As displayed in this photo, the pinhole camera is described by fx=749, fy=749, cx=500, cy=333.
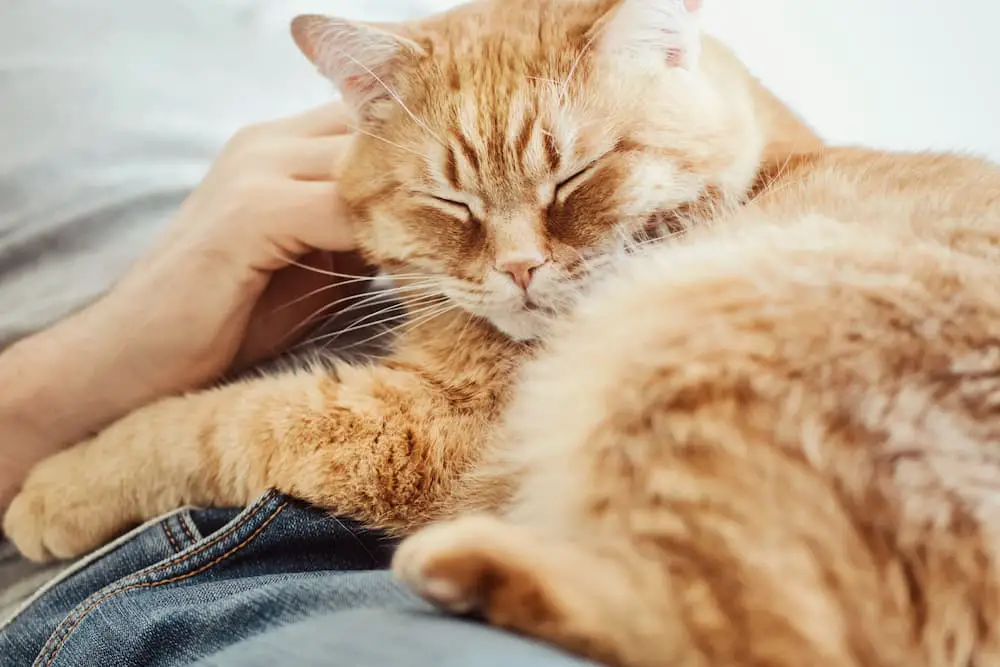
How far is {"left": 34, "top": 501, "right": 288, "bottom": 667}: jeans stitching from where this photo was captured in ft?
3.01

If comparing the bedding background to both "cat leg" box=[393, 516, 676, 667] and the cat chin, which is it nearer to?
the cat chin

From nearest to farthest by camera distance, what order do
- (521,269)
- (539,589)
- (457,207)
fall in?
1. (539,589)
2. (521,269)
3. (457,207)

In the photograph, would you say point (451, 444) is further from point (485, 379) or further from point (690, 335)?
point (690, 335)

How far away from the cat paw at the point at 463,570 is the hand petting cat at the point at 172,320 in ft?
2.35

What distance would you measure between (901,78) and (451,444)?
1725 mm

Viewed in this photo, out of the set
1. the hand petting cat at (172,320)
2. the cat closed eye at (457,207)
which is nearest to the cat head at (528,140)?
the cat closed eye at (457,207)

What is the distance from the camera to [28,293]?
143 cm

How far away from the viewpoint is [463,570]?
65 cm

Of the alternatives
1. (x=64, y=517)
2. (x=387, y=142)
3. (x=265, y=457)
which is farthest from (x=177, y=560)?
(x=387, y=142)

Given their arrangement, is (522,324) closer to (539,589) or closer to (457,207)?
(457,207)

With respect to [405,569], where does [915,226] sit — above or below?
above

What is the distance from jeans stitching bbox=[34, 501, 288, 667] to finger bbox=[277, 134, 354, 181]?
2.12 feet

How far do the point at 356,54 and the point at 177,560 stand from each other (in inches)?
32.2

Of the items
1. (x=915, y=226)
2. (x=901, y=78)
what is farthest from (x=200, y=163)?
(x=901, y=78)
